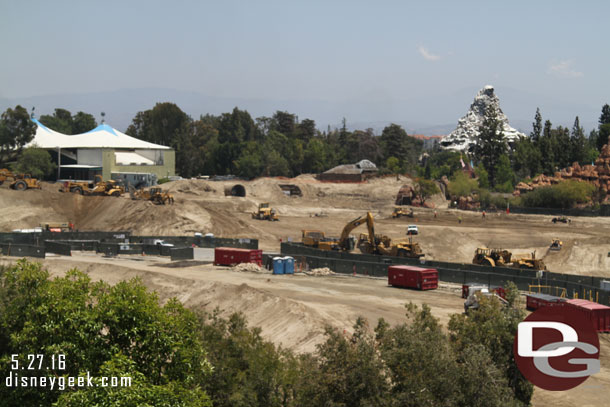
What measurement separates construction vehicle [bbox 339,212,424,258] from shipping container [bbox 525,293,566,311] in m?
19.2

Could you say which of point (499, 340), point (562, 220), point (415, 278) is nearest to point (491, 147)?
point (562, 220)

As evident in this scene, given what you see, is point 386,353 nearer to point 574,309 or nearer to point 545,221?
point 574,309

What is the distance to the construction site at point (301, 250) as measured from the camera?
1513 inches

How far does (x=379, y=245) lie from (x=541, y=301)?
74.6 feet

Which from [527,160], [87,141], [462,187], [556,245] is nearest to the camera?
[556,245]

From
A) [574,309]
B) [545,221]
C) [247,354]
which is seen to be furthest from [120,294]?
[545,221]

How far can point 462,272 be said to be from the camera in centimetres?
4631

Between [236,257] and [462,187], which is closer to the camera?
[236,257]

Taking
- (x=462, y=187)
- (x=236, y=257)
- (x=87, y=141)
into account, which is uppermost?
Result: (x=87, y=141)

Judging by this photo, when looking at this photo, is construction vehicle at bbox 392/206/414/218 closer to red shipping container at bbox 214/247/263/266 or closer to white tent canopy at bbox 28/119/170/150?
red shipping container at bbox 214/247/263/266

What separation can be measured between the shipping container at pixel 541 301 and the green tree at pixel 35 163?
90815 mm

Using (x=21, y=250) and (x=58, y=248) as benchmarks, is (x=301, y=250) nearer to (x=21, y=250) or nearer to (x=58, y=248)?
(x=58, y=248)

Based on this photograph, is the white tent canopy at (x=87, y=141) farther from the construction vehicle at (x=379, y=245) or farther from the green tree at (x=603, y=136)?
the green tree at (x=603, y=136)

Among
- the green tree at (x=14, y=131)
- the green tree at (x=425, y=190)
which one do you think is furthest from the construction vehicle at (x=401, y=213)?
the green tree at (x=14, y=131)
